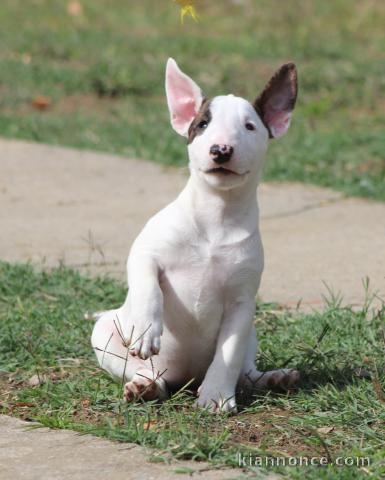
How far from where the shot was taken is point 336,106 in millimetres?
10398

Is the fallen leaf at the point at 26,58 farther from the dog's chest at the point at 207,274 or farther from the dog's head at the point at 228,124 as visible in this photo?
the dog's chest at the point at 207,274

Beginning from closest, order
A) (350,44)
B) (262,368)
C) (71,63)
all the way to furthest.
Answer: (262,368) < (71,63) < (350,44)

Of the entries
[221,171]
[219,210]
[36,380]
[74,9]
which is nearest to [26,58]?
[74,9]

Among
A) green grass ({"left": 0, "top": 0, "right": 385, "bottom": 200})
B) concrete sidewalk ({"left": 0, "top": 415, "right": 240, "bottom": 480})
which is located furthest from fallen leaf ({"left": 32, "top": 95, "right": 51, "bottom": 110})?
concrete sidewalk ({"left": 0, "top": 415, "right": 240, "bottom": 480})

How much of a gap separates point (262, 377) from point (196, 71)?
22.4 feet

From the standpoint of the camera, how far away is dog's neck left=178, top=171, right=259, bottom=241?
4.29 meters

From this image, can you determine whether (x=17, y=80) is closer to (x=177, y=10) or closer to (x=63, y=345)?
(x=177, y=10)

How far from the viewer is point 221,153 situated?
160 inches

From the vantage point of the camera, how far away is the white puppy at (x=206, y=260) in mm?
4160

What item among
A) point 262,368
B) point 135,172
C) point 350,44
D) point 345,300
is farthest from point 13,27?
point 262,368

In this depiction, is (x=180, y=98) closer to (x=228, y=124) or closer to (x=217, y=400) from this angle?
(x=228, y=124)

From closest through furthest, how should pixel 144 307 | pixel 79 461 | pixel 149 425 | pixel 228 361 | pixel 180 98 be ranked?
pixel 79 461 < pixel 149 425 < pixel 144 307 < pixel 228 361 < pixel 180 98

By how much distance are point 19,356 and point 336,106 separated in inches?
237

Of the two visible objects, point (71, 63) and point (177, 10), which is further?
point (177, 10)
